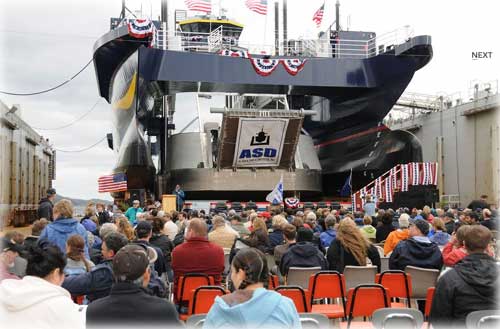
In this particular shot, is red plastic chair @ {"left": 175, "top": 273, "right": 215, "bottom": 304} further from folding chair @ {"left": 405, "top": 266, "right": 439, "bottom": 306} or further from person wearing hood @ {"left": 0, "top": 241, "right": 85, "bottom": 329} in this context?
person wearing hood @ {"left": 0, "top": 241, "right": 85, "bottom": 329}

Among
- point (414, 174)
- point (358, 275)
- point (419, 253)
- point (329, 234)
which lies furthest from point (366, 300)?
point (414, 174)

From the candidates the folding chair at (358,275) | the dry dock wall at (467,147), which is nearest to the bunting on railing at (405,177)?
the dry dock wall at (467,147)

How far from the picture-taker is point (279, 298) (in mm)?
3178

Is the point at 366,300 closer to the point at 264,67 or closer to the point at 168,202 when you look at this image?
the point at 168,202

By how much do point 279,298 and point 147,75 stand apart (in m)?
23.6

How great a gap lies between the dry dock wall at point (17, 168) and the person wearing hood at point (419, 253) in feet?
39.3

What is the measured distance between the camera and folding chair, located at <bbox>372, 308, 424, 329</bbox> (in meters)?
4.10

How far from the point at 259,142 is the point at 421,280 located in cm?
1930

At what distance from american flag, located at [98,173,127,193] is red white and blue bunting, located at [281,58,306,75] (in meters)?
9.02

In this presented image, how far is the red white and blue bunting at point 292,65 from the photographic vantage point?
2725 cm

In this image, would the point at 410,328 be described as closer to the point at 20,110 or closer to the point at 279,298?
the point at 279,298

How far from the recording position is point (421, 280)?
650 cm

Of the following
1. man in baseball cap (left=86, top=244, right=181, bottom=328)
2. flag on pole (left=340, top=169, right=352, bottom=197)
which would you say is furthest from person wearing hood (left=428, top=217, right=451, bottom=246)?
flag on pole (left=340, top=169, right=352, bottom=197)

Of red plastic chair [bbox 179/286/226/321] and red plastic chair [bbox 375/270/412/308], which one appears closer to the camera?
red plastic chair [bbox 179/286/226/321]
